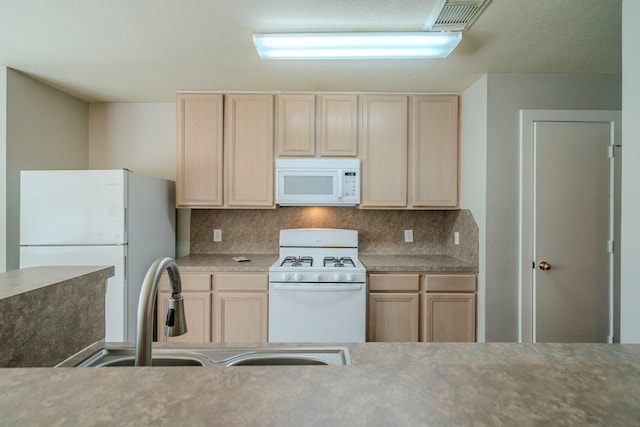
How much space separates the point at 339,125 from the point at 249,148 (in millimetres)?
834

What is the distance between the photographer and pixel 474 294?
241cm

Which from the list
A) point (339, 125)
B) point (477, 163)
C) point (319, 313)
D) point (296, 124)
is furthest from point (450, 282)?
point (296, 124)

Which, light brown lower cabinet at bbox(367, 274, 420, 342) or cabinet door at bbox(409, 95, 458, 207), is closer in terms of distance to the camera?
light brown lower cabinet at bbox(367, 274, 420, 342)

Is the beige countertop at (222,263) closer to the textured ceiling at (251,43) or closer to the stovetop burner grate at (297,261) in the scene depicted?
the stovetop burner grate at (297,261)

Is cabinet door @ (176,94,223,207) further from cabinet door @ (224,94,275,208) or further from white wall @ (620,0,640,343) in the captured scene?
white wall @ (620,0,640,343)

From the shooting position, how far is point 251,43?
1.90 meters

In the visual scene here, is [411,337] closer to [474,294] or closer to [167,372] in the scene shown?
[474,294]

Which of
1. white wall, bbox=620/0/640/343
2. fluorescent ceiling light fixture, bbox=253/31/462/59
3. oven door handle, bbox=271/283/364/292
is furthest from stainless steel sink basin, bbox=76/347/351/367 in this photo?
fluorescent ceiling light fixture, bbox=253/31/462/59

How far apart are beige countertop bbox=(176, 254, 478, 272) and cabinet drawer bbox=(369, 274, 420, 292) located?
6cm

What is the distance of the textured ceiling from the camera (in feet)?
5.16

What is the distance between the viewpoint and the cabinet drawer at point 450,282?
7.91 ft

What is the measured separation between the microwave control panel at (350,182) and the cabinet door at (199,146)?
1120mm

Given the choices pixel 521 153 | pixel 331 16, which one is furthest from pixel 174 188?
pixel 521 153

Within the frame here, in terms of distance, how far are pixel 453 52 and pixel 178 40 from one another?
178 centimetres
